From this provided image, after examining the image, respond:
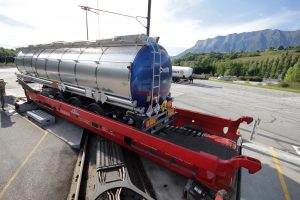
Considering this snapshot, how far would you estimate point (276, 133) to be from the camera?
8.93 meters

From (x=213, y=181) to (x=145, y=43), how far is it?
3766 millimetres

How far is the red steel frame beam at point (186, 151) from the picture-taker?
3.56 m

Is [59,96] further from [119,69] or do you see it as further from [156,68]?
[156,68]

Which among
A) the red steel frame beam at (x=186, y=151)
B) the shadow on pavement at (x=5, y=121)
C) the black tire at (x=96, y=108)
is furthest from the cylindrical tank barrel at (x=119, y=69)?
the shadow on pavement at (x=5, y=121)

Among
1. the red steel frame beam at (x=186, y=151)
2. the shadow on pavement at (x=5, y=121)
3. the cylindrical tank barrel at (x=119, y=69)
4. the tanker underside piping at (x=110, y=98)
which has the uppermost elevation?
the cylindrical tank barrel at (x=119, y=69)

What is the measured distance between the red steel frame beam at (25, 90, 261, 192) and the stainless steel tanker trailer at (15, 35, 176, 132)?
0.56 metres

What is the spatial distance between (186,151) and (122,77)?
260cm

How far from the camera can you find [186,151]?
3828 mm

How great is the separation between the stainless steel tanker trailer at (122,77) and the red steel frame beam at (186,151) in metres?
0.56

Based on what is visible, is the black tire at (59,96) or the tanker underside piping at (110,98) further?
the black tire at (59,96)

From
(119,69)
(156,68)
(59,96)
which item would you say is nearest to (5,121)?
(59,96)

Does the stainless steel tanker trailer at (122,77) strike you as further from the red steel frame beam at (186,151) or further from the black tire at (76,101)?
the red steel frame beam at (186,151)

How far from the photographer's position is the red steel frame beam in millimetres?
3562

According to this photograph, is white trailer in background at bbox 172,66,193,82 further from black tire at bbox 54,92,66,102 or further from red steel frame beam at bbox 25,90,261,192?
red steel frame beam at bbox 25,90,261,192
